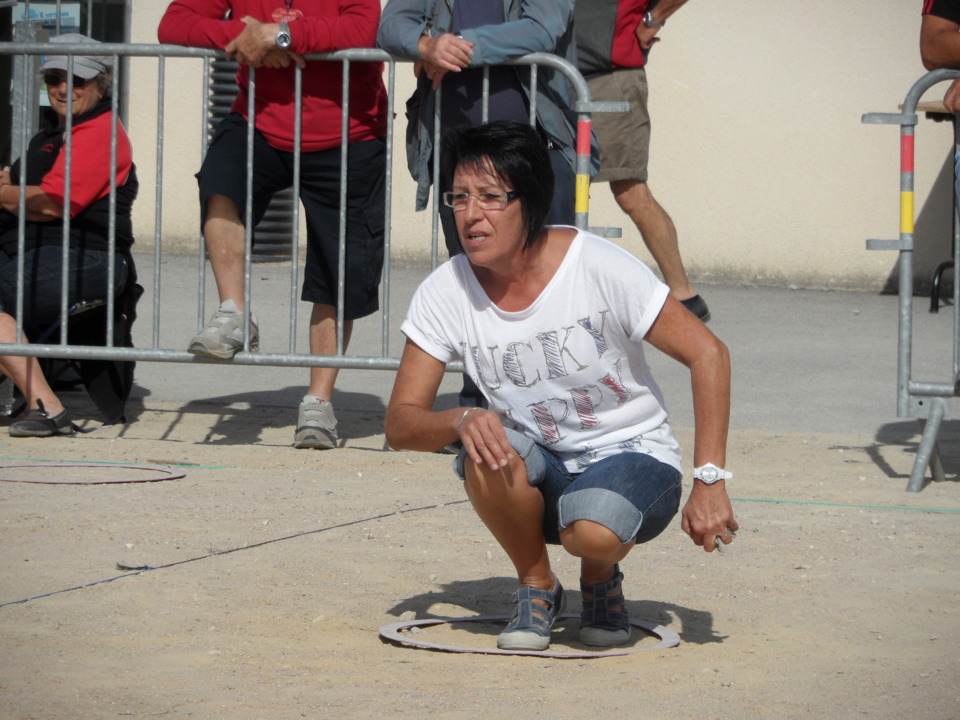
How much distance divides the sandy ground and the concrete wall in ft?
18.5

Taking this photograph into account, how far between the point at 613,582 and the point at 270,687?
89 cm

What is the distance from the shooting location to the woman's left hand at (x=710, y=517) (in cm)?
321

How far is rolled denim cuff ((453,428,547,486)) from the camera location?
3.37 meters

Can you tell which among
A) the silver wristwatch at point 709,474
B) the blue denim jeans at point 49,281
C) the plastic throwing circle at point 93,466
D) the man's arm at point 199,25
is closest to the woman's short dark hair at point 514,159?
the silver wristwatch at point 709,474

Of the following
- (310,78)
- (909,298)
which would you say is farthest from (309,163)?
(909,298)

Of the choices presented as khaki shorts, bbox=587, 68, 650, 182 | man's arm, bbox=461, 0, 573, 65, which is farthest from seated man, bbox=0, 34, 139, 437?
A: khaki shorts, bbox=587, 68, 650, 182

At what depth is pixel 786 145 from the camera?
11234 millimetres

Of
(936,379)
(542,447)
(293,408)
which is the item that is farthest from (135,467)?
(936,379)

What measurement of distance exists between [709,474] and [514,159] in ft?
2.72

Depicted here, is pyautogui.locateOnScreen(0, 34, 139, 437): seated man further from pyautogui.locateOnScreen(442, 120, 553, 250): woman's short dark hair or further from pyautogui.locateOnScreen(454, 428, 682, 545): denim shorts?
pyautogui.locateOnScreen(454, 428, 682, 545): denim shorts

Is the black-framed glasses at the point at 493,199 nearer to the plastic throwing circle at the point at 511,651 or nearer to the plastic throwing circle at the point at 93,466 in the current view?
the plastic throwing circle at the point at 511,651

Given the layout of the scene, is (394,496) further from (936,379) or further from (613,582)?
(936,379)

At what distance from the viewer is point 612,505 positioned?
3.28 m

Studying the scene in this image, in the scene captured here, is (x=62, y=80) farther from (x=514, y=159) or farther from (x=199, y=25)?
(x=514, y=159)
